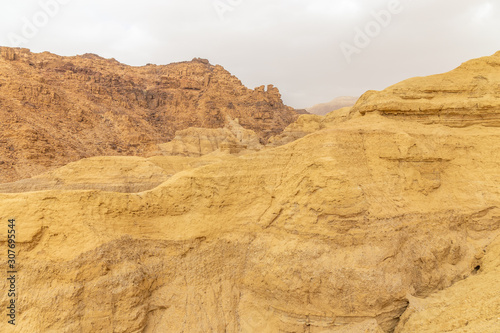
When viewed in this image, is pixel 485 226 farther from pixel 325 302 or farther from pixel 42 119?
pixel 42 119

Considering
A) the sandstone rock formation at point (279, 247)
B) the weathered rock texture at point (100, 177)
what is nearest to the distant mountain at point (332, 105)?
the weathered rock texture at point (100, 177)

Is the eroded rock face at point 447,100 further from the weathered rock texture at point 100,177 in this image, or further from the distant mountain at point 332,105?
the distant mountain at point 332,105

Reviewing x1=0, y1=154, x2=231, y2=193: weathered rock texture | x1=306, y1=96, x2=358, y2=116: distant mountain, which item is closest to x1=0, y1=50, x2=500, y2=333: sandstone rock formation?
x1=0, y1=154, x2=231, y2=193: weathered rock texture

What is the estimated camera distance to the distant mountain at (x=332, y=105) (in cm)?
11725

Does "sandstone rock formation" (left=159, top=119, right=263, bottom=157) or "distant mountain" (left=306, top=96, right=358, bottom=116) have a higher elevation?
"distant mountain" (left=306, top=96, right=358, bottom=116)

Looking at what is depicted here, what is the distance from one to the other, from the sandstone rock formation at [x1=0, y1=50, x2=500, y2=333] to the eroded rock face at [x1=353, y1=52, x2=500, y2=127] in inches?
62.4

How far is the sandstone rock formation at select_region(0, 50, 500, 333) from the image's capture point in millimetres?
6027

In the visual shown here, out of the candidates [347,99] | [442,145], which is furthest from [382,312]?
[347,99]

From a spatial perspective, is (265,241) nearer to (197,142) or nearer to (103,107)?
(197,142)

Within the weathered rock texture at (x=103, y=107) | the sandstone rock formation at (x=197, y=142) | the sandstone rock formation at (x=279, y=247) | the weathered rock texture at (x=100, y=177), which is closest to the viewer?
the sandstone rock formation at (x=279, y=247)

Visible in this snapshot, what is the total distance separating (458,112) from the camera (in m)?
9.95

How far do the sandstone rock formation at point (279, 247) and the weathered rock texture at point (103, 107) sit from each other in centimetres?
2654

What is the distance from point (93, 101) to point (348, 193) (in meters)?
49.9

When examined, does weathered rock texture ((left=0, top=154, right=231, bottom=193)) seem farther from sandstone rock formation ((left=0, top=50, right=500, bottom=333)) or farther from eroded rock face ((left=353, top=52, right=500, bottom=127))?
eroded rock face ((left=353, top=52, right=500, bottom=127))
